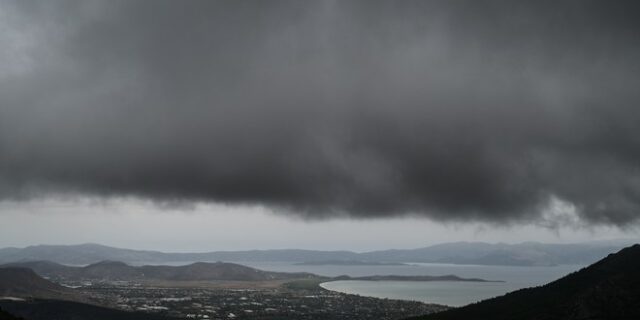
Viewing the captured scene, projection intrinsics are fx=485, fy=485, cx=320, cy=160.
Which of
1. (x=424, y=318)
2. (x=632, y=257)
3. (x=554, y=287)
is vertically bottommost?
(x=424, y=318)

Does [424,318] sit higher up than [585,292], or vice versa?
[585,292]

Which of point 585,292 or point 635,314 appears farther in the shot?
point 585,292

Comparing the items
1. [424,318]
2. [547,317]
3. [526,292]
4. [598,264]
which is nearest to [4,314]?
[424,318]

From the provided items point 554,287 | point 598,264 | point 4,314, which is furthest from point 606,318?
point 4,314

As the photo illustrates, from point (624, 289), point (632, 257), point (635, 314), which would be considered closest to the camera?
point (635, 314)

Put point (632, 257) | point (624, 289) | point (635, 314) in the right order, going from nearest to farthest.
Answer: point (635, 314) < point (624, 289) < point (632, 257)

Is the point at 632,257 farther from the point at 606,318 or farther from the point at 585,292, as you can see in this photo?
the point at 606,318
